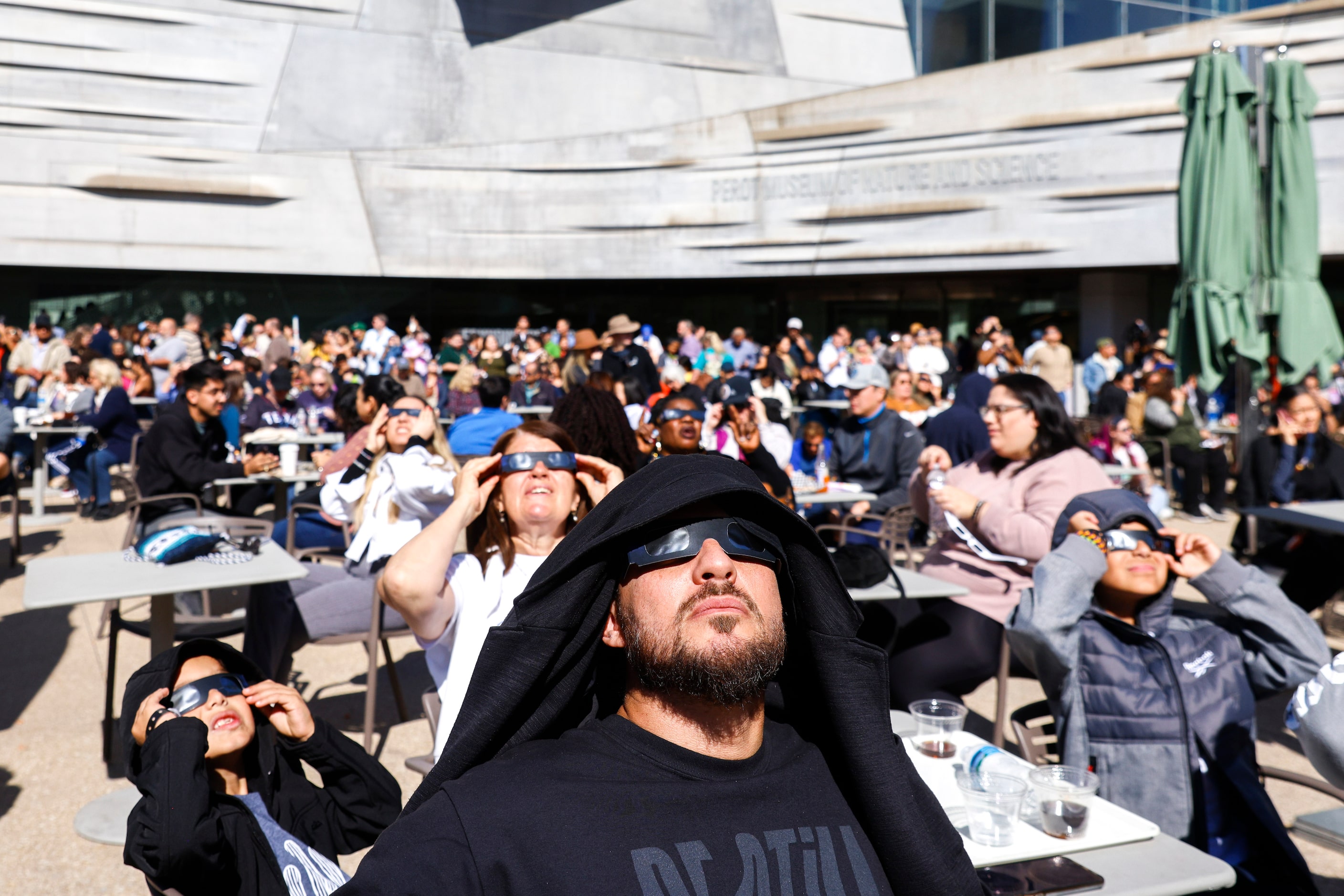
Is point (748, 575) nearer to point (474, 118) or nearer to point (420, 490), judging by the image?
point (420, 490)

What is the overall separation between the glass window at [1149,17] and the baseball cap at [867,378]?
1234cm

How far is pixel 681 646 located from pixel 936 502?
2.89 metres

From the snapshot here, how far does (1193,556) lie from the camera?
2.96 meters

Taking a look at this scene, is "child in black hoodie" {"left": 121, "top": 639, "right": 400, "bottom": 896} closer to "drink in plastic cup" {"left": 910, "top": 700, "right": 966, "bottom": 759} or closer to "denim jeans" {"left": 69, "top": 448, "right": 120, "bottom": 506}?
"drink in plastic cup" {"left": 910, "top": 700, "right": 966, "bottom": 759}

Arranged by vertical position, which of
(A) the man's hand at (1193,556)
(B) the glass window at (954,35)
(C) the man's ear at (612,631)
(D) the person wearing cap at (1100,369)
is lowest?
(A) the man's hand at (1193,556)

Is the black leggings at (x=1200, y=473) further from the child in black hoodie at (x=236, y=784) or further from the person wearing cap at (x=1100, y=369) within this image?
the child in black hoodie at (x=236, y=784)

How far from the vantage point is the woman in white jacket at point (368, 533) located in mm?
4160

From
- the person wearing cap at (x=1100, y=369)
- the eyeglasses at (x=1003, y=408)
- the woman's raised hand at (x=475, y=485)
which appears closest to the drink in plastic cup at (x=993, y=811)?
the woman's raised hand at (x=475, y=485)

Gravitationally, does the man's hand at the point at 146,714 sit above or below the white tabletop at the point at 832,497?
below

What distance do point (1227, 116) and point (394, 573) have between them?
24.5 ft

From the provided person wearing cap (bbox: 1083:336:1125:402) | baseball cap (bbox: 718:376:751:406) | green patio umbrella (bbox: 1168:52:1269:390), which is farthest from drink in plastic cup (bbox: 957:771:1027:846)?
person wearing cap (bbox: 1083:336:1125:402)

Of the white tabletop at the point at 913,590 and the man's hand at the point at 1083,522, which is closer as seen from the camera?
the man's hand at the point at 1083,522

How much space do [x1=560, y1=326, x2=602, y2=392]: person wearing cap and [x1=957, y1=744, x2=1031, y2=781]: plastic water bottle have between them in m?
9.59

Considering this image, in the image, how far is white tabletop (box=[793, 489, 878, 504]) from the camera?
6.27 metres
